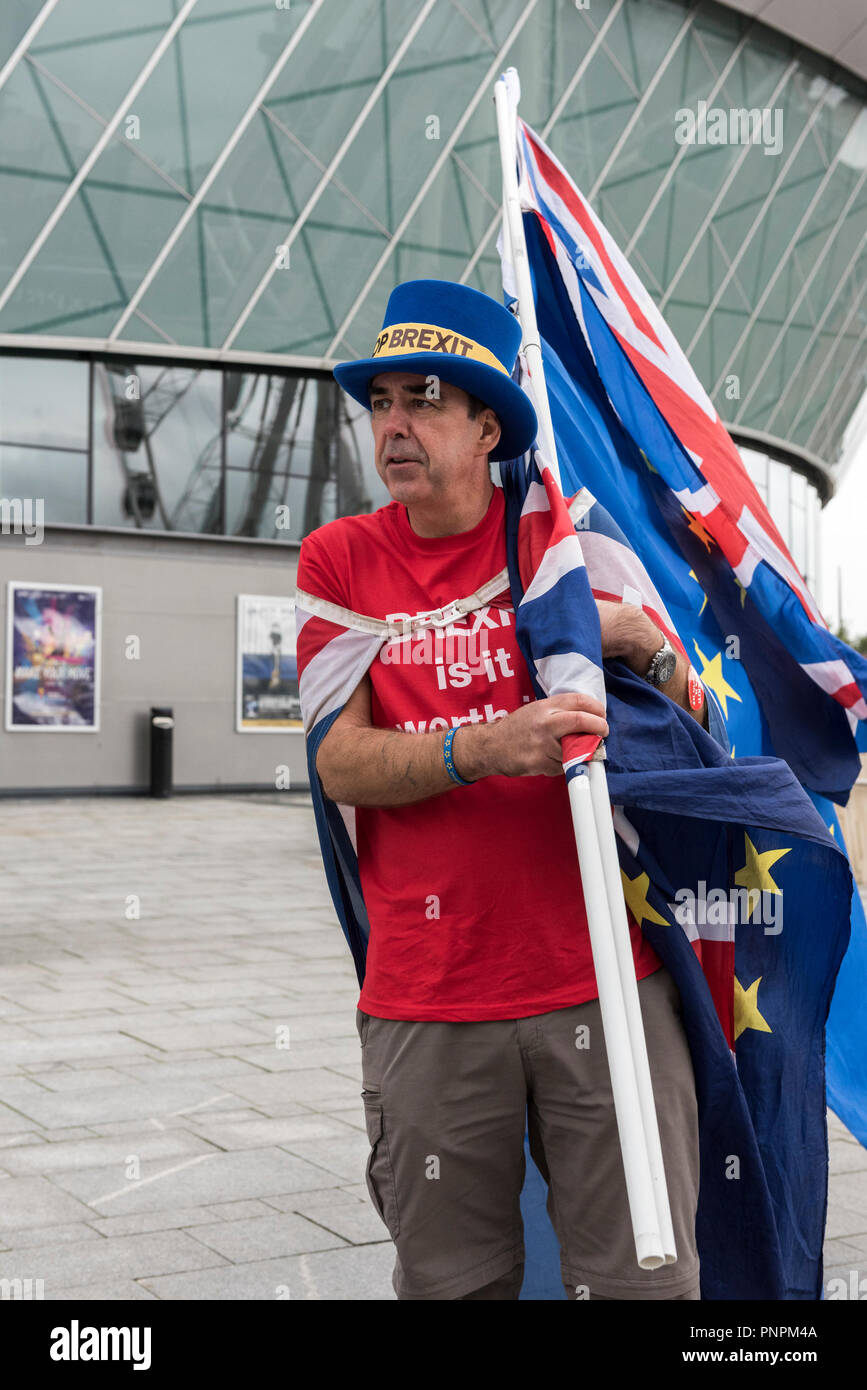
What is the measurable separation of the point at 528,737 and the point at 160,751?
2063 centimetres

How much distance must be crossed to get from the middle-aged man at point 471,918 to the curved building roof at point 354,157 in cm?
2043

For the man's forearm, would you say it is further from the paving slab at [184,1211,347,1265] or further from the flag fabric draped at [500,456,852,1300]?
the paving slab at [184,1211,347,1265]

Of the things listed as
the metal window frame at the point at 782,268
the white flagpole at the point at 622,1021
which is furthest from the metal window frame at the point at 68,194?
the white flagpole at the point at 622,1021

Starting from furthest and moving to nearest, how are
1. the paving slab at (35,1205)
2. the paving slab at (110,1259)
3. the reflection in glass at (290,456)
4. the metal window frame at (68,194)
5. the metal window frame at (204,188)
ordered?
the reflection in glass at (290,456) < the metal window frame at (204,188) < the metal window frame at (68,194) < the paving slab at (35,1205) < the paving slab at (110,1259)

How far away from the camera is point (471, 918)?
8.48ft

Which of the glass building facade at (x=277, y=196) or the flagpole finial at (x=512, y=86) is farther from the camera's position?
the glass building facade at (x=277, y=196)

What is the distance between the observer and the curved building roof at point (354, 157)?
70.3 feet

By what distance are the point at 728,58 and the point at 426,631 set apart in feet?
85.2

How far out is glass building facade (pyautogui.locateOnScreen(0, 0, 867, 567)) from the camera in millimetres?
21516

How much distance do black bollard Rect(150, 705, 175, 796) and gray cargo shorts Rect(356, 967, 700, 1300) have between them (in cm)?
2026

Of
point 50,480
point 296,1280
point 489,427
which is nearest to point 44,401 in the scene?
point 50,480

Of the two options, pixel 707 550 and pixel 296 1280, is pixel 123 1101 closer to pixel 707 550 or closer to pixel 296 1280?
pixel 296 1280

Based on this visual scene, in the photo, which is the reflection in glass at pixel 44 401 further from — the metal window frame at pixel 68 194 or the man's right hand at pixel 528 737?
the man's right hand at pixel 528 737
